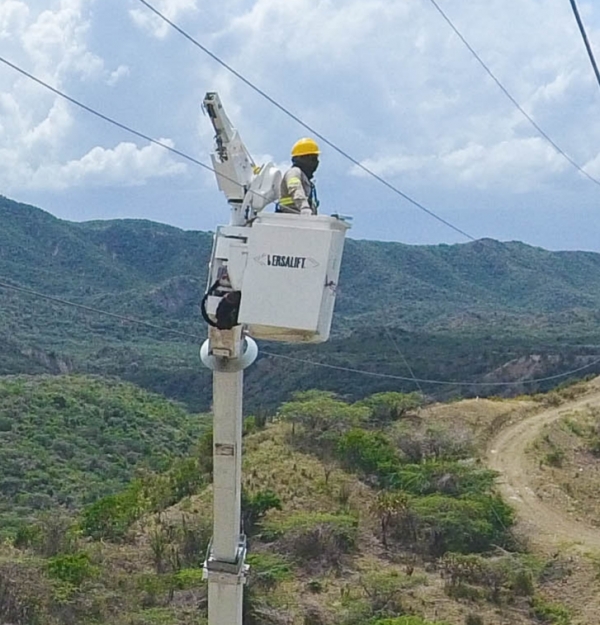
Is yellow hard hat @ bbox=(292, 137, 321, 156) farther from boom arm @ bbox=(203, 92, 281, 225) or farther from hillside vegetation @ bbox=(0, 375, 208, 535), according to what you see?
hillside vegetation @ bbox=(0, 375, 208, 535)

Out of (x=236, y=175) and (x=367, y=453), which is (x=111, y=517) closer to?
(x=367, y=453)

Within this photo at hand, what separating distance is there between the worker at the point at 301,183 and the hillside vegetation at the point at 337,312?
39.3ft

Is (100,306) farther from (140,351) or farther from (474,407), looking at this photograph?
(474,407)

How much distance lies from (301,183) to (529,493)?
1843 centimetres

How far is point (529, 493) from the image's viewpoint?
76.3 feet

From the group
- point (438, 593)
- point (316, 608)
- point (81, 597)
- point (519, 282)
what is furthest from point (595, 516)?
point (519, 282)

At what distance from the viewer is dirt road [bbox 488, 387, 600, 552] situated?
806 inches

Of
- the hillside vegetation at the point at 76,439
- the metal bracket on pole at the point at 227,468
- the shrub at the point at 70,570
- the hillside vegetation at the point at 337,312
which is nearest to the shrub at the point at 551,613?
the shrub at the point at 70,570

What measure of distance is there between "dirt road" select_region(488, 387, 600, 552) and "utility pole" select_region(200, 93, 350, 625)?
1420 cm

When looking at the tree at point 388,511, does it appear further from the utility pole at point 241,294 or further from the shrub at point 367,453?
the utility pole at point 241,294

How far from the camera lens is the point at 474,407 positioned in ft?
97.7

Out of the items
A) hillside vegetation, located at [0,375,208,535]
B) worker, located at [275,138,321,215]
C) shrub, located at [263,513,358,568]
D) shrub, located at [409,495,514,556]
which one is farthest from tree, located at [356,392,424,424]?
worker, located at [275,138,321,215]

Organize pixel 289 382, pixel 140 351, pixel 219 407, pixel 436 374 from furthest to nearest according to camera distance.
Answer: pixel 140 351 < pixel 289 382 < pixel 436 374 < pixel 219 407

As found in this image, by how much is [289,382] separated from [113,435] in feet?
62.0
